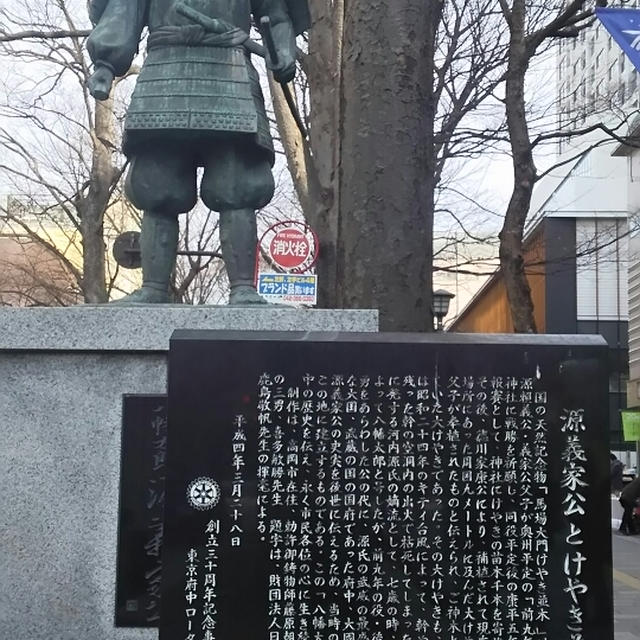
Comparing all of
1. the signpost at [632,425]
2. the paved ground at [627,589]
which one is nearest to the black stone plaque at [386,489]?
the paved ground at [627,589]

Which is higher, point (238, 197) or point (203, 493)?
point (238, 197)

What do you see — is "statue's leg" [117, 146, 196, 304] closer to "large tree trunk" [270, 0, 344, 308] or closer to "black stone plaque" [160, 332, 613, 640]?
"black stone plaque" [160, 332, 613, 640]

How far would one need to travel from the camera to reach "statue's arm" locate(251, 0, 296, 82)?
404 centimetres

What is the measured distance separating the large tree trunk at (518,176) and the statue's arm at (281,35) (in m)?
6.81

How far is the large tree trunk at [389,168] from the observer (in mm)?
4902

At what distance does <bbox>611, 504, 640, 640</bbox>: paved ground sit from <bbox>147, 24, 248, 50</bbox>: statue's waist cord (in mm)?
4233

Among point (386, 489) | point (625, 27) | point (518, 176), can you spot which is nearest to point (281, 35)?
point (386, 489)

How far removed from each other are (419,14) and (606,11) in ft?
10.3

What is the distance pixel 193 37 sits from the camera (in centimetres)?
386

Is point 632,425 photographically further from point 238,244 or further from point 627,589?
point 238,244

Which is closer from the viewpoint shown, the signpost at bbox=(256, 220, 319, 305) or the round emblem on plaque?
the round emblem on plaque

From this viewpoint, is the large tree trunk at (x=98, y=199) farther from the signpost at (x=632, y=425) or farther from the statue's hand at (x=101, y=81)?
the signpost at (x=632, y=425)

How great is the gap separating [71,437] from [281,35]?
1.98 m

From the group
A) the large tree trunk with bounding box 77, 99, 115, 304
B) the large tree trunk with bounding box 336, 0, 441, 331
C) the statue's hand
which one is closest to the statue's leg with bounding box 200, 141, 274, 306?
the statue's hand
